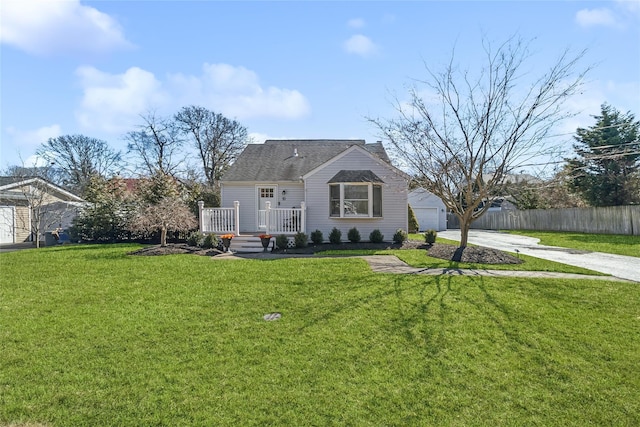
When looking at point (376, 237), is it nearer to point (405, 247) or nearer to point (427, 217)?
point (405, 247)

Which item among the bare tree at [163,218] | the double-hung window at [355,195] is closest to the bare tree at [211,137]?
the bare tree at [163,218]

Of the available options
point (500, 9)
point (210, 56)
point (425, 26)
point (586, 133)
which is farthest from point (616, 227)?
point (210, 56)

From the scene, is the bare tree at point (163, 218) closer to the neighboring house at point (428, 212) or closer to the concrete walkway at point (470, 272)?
the concrete walkway at point (470, 272)

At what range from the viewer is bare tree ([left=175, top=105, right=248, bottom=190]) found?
34.8m

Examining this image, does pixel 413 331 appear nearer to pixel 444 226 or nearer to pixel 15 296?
pixel 15 296

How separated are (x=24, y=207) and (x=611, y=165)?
121 ft

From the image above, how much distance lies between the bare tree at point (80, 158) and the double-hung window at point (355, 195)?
28604 millimetres

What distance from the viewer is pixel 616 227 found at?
67.4ft

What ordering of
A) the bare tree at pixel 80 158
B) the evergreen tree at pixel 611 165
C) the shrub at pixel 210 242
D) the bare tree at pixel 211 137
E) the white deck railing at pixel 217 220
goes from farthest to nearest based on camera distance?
1. the bare tree at pixel 80 158
2. the bare tree at pixel 211 137
3. the evergreen tree at pixel 611 165
4. the white deck railing at pixel 217 220
5. the shrub at pixel 210 242

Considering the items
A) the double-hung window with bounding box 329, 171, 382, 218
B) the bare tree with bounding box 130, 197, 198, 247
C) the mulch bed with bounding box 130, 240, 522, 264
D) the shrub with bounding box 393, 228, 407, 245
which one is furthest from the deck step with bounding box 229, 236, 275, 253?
the shrub with bounding box 393, 228, 407, 245

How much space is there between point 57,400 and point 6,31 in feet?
33.2

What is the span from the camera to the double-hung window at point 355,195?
600 inches

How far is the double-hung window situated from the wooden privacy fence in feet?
48.6

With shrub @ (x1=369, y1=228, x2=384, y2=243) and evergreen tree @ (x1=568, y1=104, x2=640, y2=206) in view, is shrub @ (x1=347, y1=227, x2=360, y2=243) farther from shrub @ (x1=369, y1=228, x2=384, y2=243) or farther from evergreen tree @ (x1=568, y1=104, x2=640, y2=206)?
evergreen tree @ (x1=568, y1=104, x2=640, y2=206)
